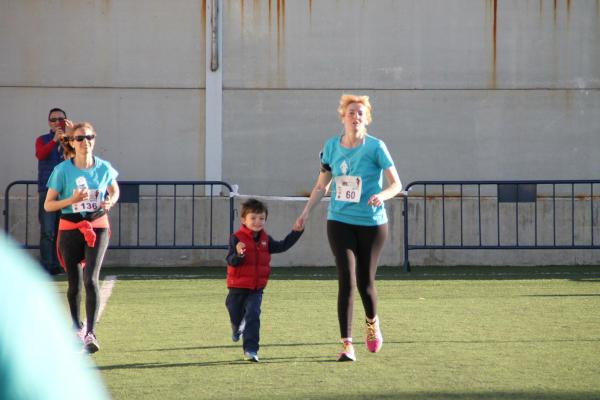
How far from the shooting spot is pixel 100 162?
24.4 feet

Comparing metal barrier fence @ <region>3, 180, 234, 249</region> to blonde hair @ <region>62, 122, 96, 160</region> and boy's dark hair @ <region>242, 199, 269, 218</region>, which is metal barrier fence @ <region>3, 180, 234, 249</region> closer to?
blonde hair @ <region>62, 122, 96, 160</region>

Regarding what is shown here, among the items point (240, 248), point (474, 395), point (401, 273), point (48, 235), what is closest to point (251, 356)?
point (240, 248)

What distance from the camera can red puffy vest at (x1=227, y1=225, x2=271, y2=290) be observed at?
693cm

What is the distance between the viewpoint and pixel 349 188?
6.82m

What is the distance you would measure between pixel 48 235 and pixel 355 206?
7.37 metres

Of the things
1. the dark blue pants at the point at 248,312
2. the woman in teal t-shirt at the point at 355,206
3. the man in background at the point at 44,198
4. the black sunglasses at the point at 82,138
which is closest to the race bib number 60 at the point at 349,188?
the woman in teal t-shirt at the point at 355,206

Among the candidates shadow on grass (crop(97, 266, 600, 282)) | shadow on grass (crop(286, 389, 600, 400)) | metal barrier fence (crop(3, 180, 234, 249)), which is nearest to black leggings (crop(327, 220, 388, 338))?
shadow on grass (crop(286, 389, 600, 400))

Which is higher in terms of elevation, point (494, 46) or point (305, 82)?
point (494, 46)

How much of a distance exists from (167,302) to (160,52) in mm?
6438

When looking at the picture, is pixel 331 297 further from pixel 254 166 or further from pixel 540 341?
pixel 254 166

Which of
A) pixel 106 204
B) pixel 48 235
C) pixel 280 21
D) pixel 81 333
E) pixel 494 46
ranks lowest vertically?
pixel 81 333

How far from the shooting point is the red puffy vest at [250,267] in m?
6.93

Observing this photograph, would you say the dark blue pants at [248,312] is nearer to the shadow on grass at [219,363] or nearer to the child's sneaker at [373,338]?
the shadow on grass at [219,363]

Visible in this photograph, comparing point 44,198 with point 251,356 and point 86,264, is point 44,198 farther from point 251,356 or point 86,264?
point 251,356
